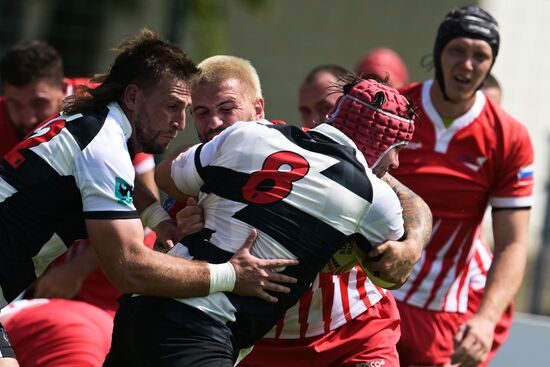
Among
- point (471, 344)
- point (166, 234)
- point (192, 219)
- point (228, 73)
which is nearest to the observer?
point (192, 219)

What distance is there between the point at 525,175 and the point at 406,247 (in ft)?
6.39

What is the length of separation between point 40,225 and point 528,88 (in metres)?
11.8

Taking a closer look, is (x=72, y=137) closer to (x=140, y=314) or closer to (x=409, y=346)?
(x=140, y=314)

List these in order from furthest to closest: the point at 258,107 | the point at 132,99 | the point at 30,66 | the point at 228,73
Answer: the point at 30,66 → the point at 258,107 → the point at 228,73 → the point at 132,99

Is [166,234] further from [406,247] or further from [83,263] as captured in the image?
[83,263]

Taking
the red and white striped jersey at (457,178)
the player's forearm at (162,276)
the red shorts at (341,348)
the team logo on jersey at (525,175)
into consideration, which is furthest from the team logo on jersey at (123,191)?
the team logo on jersey at (525,175)

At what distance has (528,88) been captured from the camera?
14820mm

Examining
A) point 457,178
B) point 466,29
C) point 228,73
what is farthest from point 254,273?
point 466,29

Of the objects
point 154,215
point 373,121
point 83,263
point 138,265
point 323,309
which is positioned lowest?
point 83,263

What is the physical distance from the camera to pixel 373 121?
377cm

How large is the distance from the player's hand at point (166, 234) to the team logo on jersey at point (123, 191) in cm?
29

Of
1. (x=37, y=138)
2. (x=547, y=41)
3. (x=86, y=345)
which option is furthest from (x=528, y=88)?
→ (x=37, y=138)

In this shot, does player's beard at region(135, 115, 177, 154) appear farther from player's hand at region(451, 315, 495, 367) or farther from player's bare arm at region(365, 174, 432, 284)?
player's hand at region(451, 315, 495, 367)

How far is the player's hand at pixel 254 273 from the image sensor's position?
3555 mm
